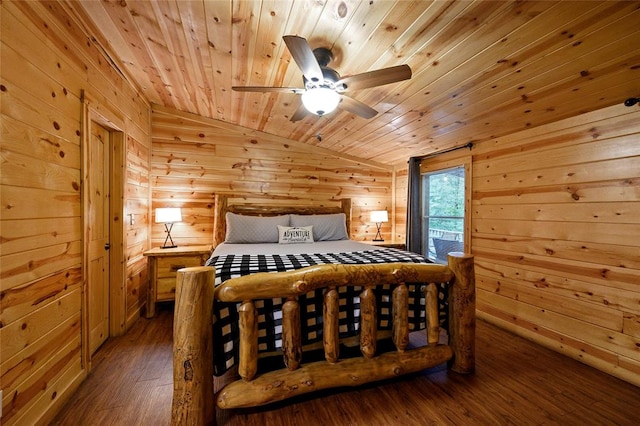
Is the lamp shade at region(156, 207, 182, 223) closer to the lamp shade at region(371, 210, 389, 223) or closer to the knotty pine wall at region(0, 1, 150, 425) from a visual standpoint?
the knotty pine wall at region(0, 1, 150, 425)

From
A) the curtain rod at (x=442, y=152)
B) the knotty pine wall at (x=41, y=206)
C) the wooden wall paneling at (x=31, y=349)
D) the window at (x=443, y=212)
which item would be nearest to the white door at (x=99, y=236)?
the knotty pine wall at (x=41, y=206)

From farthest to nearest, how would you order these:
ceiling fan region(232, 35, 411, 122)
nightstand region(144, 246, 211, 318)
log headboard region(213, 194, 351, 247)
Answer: log headboard region(213, 194, 351, 247)
nightstand region(144, 246, 211, 318)
ceiling fan region(232, 35, 411, 122)

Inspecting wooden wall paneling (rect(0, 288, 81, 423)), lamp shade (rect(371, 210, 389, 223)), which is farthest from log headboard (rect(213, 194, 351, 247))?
wooden wall paneling (rect(0, 288, 81, 423))

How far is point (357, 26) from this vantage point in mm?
1494

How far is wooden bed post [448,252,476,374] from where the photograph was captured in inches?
70.6

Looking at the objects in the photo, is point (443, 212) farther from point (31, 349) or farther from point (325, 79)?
point (31, 349)

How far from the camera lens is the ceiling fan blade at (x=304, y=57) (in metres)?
1.26

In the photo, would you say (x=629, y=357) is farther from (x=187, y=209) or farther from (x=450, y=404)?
(x=187, y=209)

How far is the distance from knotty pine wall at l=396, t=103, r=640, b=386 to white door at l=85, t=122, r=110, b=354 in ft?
12.1

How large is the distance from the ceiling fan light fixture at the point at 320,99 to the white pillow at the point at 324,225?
1878 millimetres

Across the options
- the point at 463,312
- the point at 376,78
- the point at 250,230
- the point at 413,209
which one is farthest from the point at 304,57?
the point at 413,209

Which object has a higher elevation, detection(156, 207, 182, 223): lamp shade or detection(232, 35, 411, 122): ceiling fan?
detection(232, 35, 411, 122): ceiling fan

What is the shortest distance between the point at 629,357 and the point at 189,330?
2896mm

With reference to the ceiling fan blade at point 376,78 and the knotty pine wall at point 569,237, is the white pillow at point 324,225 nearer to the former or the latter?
the knotty pine wall at point 569,237
